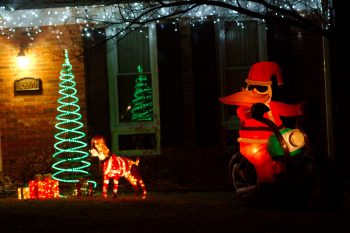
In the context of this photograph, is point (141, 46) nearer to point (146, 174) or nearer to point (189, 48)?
point (189, 48)

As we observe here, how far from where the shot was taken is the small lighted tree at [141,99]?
47.4ft

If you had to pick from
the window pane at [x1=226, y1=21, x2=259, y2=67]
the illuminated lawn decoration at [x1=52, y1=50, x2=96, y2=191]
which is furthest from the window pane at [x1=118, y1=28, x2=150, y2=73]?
the window pane at [x1=226, y1=21, x2=259, y2=67]

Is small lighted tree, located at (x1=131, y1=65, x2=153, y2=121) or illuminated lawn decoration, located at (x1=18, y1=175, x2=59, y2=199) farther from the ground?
small lighted tree, located at (x1=131, y1=65, x2=153, y2=121)

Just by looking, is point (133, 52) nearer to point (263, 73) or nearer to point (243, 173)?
point (263, 73)

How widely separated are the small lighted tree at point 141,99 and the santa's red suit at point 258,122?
4453 mm

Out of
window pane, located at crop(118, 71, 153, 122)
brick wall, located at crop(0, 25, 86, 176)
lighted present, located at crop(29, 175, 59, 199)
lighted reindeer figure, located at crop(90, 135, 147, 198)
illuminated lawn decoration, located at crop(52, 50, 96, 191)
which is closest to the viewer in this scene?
lighted reindeer figure, located at crop(90, 135, 147, 198)

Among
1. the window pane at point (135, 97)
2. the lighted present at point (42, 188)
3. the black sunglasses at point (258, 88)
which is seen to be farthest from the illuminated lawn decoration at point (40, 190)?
the black sunglasses at point (258, 88)

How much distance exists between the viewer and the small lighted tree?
1444 centimetres

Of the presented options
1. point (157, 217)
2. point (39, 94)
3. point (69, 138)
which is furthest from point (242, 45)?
point (157, 217)

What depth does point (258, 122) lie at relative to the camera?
995 centimetres

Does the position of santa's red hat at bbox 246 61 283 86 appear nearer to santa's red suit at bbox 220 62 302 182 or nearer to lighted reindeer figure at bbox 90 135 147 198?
santa's red suit at bbox 220 62 302 182

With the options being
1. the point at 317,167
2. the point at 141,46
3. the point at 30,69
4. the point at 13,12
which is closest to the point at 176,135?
the point at 141,46

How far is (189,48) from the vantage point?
1430 centimetres

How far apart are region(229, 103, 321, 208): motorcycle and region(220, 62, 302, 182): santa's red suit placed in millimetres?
129
